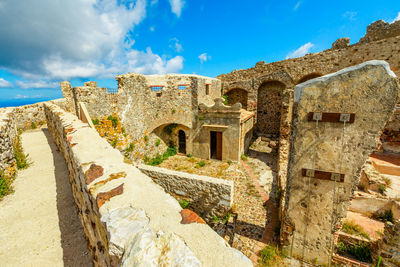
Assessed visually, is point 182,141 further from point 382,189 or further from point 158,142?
point 382,189

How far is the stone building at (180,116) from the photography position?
1050cm

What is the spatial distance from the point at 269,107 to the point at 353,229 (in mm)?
11854

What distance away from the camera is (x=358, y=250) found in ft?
15.2

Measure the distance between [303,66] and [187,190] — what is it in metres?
14.0

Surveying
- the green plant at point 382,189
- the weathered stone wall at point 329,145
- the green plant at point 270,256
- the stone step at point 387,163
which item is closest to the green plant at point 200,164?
the green plant at point 270,256

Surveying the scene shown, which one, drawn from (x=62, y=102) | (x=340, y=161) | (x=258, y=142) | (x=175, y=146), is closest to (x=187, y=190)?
(x=340, y=161)

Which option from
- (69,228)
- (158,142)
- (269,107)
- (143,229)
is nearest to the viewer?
(143,229)

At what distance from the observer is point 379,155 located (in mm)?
9812

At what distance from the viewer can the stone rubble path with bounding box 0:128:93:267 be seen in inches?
90.0

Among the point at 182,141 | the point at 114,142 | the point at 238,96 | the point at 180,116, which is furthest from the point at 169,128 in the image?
the point at 238,96

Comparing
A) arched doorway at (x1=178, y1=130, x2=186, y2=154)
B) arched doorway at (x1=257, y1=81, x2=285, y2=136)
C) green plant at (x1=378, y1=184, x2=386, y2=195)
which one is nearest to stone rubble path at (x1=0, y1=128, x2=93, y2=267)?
arched doorway at (x1=178, y1=130, x2=186, y2=154)

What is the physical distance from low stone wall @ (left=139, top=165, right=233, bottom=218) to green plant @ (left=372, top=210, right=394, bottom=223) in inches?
202

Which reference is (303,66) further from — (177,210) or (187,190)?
(177,210)

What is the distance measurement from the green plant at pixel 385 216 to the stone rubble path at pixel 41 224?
8.27m
